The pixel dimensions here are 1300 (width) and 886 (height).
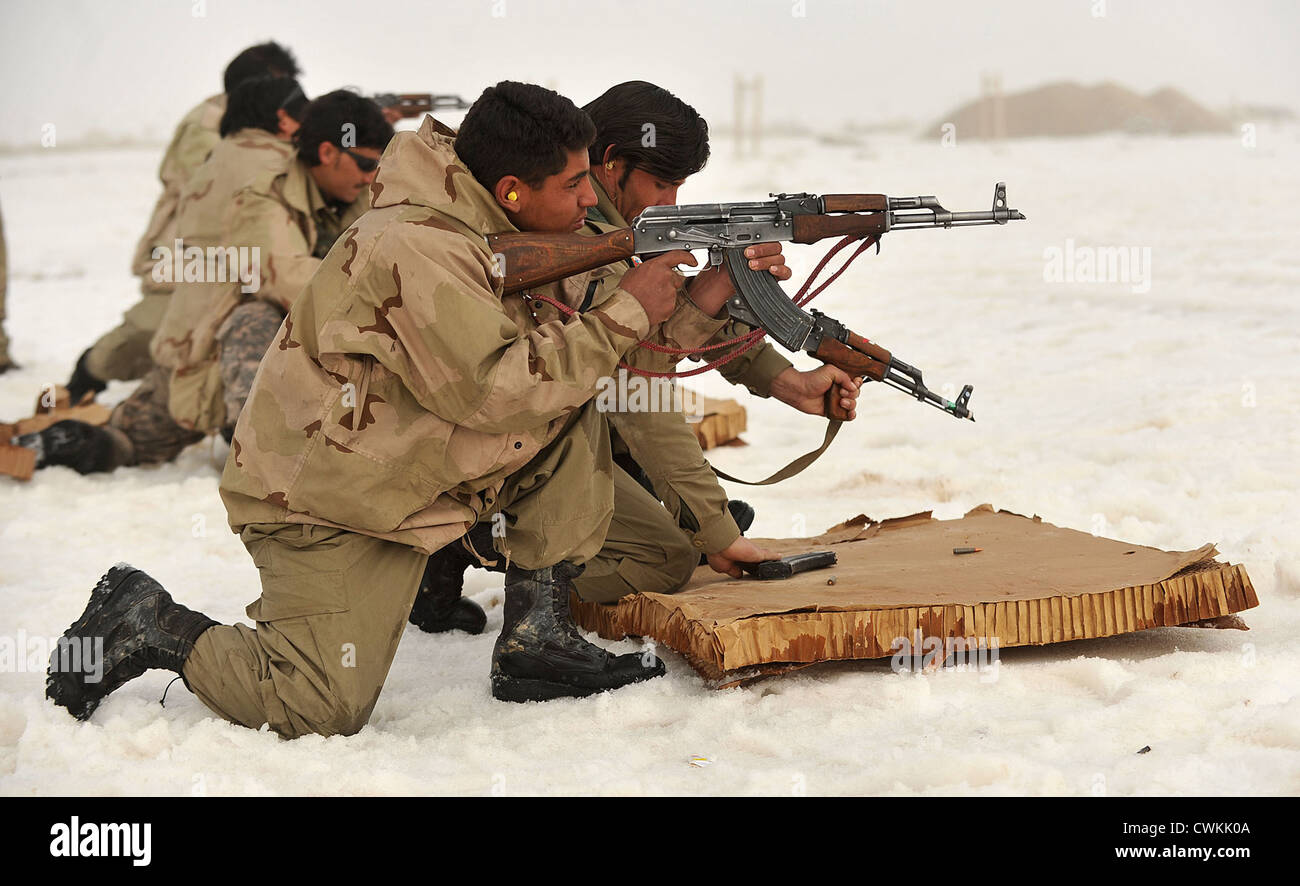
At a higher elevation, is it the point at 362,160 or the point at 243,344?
the point at 362,160

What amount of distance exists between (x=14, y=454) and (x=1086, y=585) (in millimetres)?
4158

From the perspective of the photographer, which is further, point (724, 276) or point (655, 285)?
point (724, 276)

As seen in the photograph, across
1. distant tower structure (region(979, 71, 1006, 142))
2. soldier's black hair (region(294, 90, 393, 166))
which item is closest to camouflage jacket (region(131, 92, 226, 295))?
soldier's black hair (region(294, 90, 393, 166))

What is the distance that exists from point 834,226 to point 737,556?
86 centimetres

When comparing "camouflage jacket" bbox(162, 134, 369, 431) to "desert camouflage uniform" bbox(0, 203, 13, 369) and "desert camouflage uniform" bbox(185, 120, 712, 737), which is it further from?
"desert camouflage uniform" bbox(0, 203, 13, 369)

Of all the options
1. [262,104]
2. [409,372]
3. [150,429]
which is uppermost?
[262,104]

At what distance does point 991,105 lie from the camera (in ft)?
59.1

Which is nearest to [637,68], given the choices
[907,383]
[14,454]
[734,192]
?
[734,192]

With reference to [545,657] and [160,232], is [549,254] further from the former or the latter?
[160,232]

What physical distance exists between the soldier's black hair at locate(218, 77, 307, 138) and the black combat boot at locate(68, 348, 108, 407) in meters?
1.57

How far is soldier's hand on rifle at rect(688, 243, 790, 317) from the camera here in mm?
2912

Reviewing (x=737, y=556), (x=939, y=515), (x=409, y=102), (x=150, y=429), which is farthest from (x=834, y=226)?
(x=409, y=102)

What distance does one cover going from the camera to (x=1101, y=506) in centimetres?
413

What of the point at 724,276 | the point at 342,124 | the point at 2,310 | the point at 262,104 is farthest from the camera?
the point at 2,310
